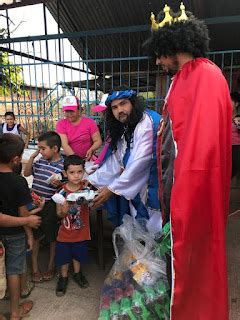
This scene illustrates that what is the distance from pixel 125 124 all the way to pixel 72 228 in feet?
3.12

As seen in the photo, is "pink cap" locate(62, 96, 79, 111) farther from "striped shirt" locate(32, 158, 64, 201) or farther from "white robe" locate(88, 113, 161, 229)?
"white robe" locate(88, 113, 161, 229)

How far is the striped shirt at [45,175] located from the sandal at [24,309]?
86 cm

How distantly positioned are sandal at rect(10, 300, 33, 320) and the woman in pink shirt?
1556 mm

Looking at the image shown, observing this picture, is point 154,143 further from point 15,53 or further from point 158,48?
point 15,53

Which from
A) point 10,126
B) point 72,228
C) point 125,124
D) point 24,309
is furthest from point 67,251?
point 10,126

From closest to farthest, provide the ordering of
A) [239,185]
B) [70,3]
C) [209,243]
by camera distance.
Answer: [209,243], [239,185], [70,3]

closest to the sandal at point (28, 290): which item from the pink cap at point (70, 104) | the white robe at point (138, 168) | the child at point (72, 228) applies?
the child at point (72, 228)

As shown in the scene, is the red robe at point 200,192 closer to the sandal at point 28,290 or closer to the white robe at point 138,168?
the white robe at point 138,168

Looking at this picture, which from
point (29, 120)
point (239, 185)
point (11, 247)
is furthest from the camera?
point (29, 120)

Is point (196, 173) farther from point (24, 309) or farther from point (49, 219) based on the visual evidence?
point (24, 309)

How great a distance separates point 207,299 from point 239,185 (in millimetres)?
3588

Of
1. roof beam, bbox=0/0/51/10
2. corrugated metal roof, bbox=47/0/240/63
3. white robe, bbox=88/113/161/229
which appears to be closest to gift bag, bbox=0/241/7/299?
white robe, bbox=88/113/161/229

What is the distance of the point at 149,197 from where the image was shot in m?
2.55

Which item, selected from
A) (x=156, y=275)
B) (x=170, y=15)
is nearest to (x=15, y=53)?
(x=170, y=15)
